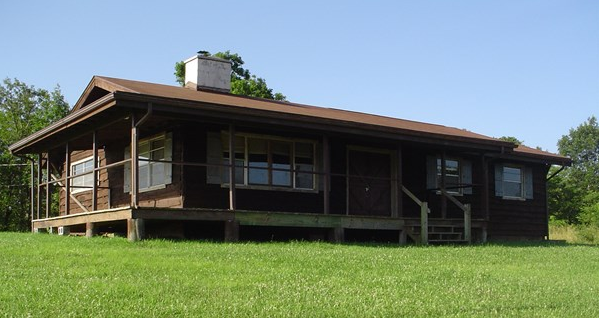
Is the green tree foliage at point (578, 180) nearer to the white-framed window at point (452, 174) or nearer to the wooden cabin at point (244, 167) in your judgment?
the white-framed window at point (452, 174)

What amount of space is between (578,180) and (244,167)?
65.9 metres

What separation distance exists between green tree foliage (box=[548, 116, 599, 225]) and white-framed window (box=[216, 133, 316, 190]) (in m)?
28.6

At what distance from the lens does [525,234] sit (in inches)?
1009

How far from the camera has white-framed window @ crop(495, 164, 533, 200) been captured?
25.0 meters

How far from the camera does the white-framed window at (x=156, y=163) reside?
18.5m

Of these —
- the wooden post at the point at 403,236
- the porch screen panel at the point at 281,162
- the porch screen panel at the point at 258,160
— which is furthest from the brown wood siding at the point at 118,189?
the wooden post at the point at 403,236

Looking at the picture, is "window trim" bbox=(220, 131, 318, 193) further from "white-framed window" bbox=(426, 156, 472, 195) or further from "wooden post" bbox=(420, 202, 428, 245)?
"white-framed window" bbox=(426, 156, 472, 195)

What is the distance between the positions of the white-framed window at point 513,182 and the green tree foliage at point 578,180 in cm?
1964

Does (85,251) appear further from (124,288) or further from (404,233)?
(404,233)

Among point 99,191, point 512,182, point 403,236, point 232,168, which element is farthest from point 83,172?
point 512,182

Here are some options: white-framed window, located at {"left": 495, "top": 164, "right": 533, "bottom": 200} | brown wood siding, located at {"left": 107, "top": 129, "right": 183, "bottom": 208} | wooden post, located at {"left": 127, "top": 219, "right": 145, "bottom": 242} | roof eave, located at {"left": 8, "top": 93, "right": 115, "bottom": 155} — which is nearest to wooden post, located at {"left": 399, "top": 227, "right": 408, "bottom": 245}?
brown wood siding, located at {"left": 107, "top": 129, "right": 183, "bottom": 208}

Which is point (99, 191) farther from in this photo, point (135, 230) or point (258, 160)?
point (135, 230)

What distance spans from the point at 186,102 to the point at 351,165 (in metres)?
6.43

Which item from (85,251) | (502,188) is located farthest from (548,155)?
(85,251)
